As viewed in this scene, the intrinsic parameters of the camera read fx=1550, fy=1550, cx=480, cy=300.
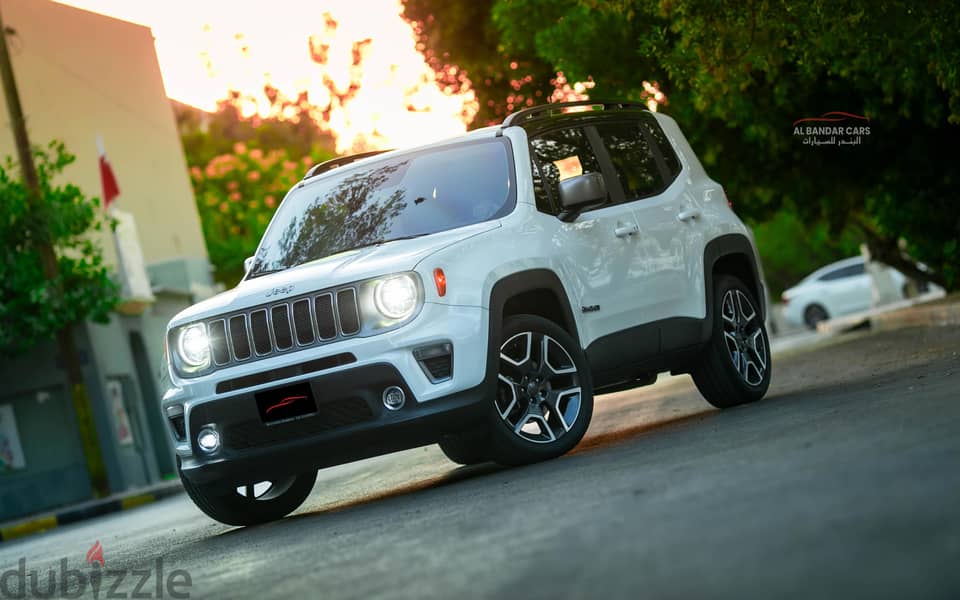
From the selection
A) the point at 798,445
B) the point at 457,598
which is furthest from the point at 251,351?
the point at 457,598

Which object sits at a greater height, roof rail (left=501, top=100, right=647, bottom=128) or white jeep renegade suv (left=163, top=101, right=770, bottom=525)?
roof rail (left=501, top=100, right=647, bottom=128)

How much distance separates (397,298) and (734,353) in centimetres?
340

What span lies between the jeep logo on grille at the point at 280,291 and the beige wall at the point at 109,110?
914 inches

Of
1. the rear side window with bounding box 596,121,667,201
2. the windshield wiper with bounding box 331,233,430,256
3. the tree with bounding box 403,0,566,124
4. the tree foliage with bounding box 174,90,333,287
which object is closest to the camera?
the windshield wiper with bounding box 331,233,430,256

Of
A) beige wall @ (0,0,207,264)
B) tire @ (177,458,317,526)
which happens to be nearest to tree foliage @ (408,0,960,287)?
tire @ (177,458,317,526)

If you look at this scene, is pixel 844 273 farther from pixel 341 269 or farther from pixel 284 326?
pixel 284 326

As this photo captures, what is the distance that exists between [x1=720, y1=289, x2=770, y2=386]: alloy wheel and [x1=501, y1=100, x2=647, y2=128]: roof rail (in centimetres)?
147

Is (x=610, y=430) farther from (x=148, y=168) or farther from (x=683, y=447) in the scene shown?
(x=148, y=168)

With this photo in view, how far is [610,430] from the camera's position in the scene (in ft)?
38.5

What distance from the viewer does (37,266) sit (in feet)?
87.0

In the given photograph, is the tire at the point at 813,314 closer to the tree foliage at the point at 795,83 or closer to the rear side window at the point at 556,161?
the tree foliage at the point at 795,83

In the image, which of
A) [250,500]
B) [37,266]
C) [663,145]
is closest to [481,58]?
[37,266]

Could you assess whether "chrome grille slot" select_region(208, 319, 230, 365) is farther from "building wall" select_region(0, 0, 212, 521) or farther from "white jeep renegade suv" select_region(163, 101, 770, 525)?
"building wall" select_region(0, 0, 212, 521)

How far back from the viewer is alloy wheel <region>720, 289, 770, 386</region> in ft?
35.1
